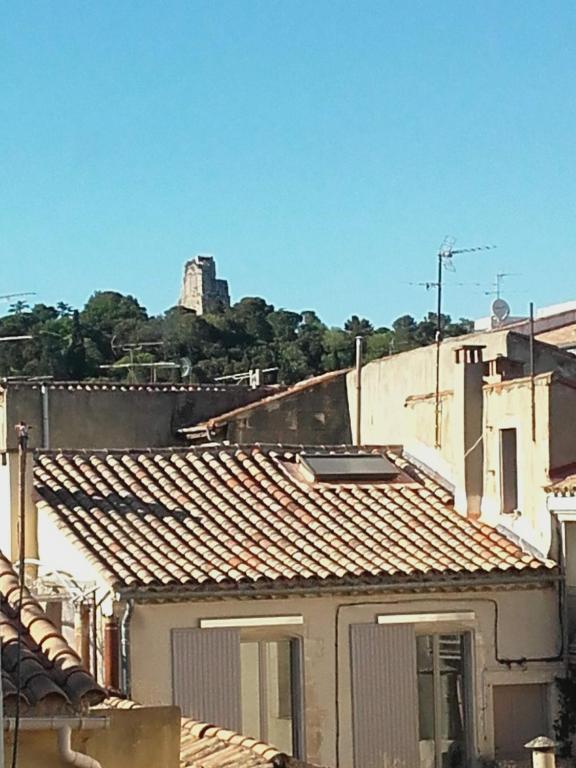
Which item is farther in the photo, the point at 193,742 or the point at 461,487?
the point at 461,487

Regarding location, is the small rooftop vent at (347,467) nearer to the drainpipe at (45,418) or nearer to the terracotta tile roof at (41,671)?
the drainpipe at (45,418)

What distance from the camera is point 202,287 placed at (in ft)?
204

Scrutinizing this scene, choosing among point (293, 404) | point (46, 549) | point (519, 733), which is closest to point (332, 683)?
point (519, 733)

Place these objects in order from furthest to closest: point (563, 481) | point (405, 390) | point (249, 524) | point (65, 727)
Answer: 1. point (405, 390)
2. point (249, 524)
3. point (563, 481)
4. point (65, 727)

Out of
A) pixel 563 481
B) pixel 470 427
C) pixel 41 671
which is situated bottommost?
pixel 41 671

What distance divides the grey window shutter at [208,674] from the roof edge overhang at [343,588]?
0.53 m

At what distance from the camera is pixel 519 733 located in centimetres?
2116

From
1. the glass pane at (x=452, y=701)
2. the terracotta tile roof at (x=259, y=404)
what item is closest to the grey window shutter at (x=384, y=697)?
the glass pane at (x=452, y=701)

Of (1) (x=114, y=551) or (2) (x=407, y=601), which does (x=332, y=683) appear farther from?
(1) (x=114, y=551)

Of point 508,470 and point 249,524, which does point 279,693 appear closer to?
point 249,524

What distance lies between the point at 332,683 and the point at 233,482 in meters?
3.62

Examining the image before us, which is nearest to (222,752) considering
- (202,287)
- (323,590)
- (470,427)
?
(323,590)

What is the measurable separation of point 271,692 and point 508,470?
186 inches

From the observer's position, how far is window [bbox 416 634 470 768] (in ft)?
68.3
